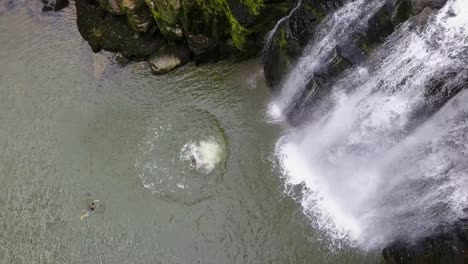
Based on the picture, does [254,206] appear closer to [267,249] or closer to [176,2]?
[267,249]

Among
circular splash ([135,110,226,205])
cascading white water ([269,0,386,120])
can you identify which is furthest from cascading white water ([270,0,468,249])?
circular splash ([135,110,226,205])

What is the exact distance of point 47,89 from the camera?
1447cm

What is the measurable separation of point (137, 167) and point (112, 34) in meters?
4.88

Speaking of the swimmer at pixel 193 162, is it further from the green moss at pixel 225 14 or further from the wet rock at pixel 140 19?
the wet rock at pixel 140 19

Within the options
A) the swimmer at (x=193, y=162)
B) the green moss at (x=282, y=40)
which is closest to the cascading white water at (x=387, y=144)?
the green moss at (x=282, y=40)

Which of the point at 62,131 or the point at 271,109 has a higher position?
the point at 271,109

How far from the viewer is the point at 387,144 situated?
10953 mm

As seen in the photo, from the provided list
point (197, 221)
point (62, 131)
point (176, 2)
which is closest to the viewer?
point (197, 221)

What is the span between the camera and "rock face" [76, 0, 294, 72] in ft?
39.7

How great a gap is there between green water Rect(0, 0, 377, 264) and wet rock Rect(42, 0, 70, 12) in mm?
1561

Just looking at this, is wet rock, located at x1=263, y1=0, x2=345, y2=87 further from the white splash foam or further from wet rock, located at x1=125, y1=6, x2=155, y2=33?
wet rock, located at x1=125, y1=6, x2=155, y2=33

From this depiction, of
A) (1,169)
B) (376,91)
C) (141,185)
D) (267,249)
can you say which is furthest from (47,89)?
(376,91)

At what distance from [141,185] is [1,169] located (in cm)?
452

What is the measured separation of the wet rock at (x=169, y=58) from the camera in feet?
46.1
